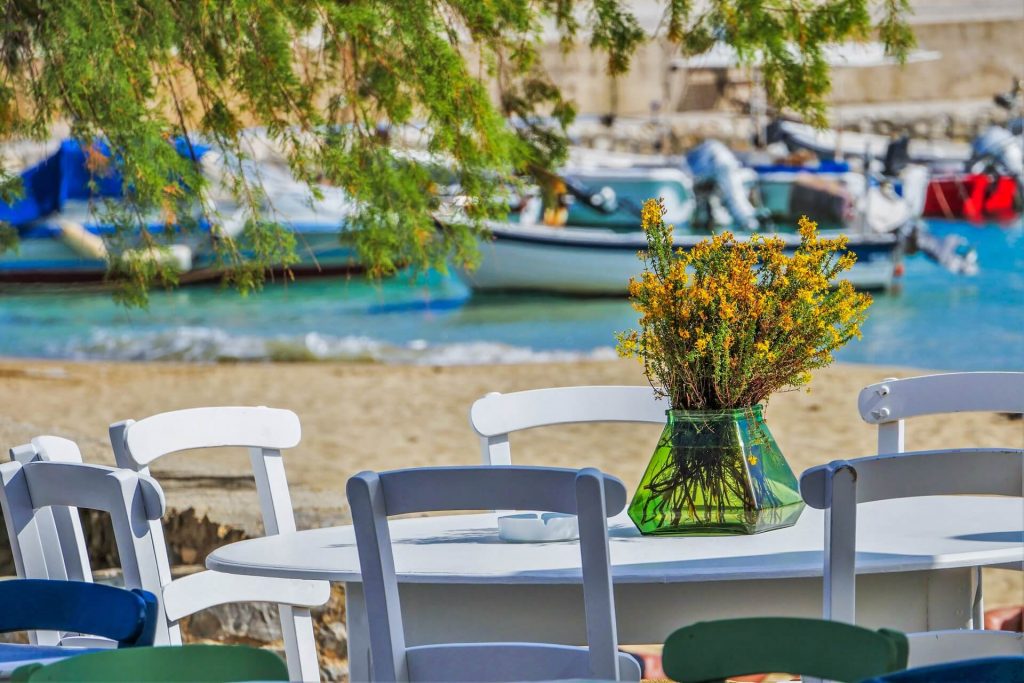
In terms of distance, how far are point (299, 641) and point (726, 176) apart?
975 cm

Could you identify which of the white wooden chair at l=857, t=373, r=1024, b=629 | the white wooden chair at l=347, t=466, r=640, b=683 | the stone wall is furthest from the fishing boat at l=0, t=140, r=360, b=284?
the white wooden chair at l=347, t=466, r=640, b=683

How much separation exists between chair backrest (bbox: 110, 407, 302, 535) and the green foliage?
0.78 m

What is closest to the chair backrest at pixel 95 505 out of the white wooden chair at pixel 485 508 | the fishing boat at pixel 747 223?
the white wooden chair at pixel 485 508

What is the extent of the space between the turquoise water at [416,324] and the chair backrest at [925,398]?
9.15 m

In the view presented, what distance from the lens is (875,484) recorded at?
1.46 meters

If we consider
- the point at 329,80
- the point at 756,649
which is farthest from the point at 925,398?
the point at 329,80

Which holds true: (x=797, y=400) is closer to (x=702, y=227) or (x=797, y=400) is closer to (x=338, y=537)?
(x=702, y=227)

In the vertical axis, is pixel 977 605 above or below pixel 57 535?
below

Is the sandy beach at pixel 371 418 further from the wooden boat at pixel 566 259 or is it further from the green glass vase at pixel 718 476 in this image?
the green glass vase at pixel 718 476

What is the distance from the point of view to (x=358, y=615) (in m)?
1.73

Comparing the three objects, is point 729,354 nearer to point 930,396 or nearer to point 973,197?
point 930,396

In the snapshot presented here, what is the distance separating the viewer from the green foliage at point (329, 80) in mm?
2832

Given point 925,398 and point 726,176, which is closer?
point 925,398

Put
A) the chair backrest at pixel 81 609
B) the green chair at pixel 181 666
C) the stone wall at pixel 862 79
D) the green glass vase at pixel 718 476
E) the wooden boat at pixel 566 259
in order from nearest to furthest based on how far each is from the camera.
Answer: the green chair at pixel 181 666, the chair backrest at pixel 81 609, the green glass vase at pixel 718 476, the stone wall at pixel 862 79, the wooden boat at pixel 566 259
